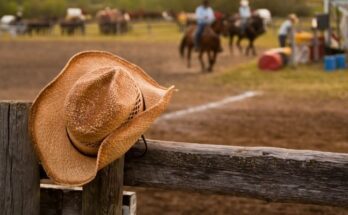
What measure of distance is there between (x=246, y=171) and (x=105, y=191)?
0.52 m

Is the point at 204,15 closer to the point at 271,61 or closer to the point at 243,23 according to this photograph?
the point at 271,61

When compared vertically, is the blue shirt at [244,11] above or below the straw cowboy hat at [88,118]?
below

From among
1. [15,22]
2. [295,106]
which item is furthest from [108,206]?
[15,22]

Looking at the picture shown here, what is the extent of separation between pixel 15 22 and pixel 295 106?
33.7 m

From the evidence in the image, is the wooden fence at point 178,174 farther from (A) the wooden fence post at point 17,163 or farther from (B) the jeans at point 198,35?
(B) the jeans at point 198,35

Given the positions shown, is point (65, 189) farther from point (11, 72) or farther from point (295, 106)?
point (11, 72)

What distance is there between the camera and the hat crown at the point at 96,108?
2393mm

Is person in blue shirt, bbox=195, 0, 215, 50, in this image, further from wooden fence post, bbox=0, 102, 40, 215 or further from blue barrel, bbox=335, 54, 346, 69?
wooden fence post, bbox=0, 102, 40, 215

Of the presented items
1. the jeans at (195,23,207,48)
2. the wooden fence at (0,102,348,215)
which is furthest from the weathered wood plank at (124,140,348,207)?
the jeans at (195,23,207,48)

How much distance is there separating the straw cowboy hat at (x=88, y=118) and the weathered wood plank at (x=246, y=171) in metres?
0.22

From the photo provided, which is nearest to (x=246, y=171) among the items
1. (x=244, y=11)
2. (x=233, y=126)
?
(x=233, y=126)

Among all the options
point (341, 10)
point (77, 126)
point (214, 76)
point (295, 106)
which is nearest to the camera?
point (77, 126)

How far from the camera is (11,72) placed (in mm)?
17578

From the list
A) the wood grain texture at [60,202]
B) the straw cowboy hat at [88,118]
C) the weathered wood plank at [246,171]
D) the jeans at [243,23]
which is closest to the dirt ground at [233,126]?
the wood grain texture at [60,202]
